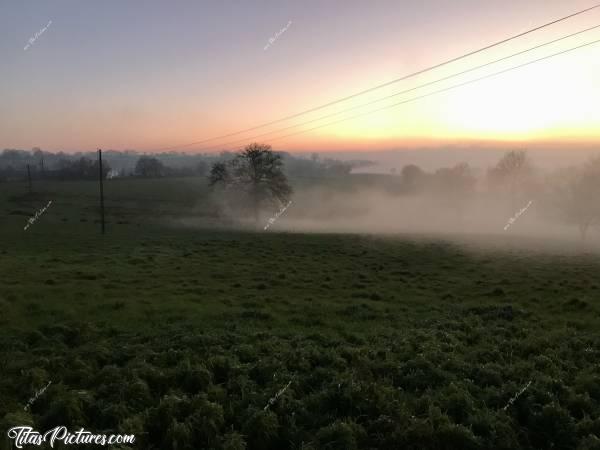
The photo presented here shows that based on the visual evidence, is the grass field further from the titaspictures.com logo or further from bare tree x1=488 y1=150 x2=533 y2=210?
bare tree x1=488 y1=150 x2=533 y2=210

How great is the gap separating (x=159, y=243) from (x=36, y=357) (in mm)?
29578

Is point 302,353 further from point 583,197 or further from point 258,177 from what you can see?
point 583,197

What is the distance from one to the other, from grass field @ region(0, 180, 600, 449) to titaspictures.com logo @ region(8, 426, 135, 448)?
26 cm

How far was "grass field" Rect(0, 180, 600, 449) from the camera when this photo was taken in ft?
26.3

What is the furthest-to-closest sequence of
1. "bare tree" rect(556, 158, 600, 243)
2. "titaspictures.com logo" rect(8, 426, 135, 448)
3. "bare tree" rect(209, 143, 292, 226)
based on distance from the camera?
"bare tree" rect(209, 143, 292, 226) → "bare tree" rect(556, 158, 600, 243) → "titaspictures.com logo" rect(8, 426, 135, 448)

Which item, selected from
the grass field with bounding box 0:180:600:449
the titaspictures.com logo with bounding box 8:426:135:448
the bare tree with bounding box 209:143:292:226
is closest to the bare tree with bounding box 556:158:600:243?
the grass field with bounding box 0:180:600:449

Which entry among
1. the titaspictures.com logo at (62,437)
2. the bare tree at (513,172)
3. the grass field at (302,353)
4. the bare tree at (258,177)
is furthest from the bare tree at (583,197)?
the titaspictures.com logo at (62,437)

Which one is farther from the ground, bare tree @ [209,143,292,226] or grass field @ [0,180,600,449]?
bare tree @ [209,143,292,226]

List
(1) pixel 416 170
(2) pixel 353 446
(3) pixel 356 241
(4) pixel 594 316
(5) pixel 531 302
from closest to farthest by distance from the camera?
(2) pixel 353 446, (4) pixel 594 316, (5) pixel 531 302, (3) pixel 356 241, (1) pixel 416 170

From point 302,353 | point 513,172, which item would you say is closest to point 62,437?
point 302,353

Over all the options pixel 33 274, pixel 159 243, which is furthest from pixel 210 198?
pixel 33 274

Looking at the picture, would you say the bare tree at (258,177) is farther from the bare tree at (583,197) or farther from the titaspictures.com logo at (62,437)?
the titaspictures.com logo at (62,437)

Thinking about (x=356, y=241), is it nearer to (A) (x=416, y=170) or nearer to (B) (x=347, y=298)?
(B) (x=347, y=298)

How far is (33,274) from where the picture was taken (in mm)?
23500
